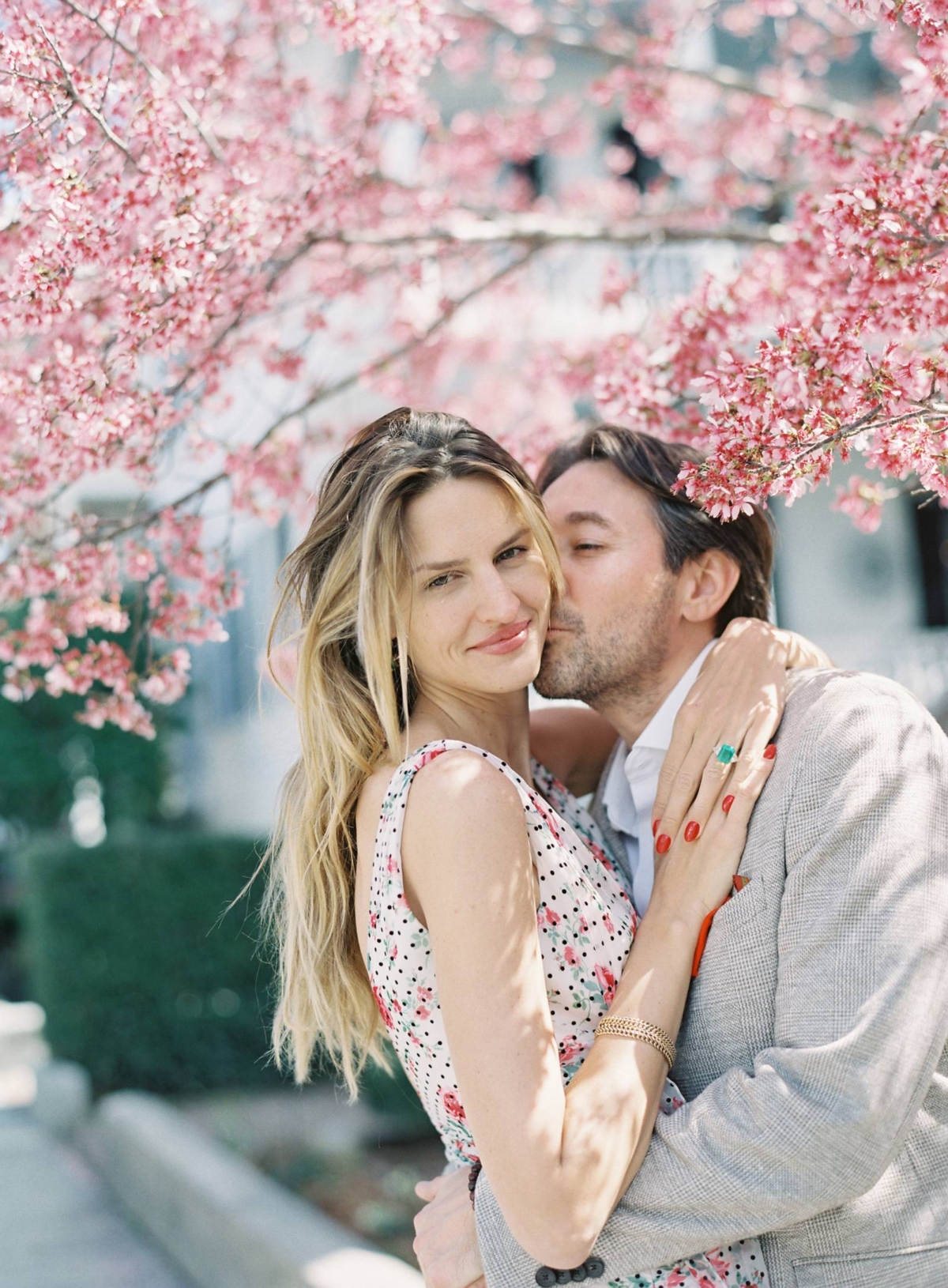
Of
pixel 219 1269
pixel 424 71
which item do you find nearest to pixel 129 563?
pixel 424 71

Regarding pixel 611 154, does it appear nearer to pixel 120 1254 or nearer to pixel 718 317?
pixel 718 317

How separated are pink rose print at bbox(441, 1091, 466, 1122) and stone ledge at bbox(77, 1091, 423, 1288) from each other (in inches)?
86.8

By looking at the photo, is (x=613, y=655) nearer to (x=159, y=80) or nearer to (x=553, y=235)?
(x=159, y=80)

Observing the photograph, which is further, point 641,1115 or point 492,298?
point 492,298

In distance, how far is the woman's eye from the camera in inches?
113

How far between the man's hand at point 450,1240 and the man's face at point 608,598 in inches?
44.2

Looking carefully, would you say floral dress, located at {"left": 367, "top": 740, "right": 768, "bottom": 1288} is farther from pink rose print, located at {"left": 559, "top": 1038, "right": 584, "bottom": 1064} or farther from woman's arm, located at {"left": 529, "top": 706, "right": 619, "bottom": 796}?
woman's arm, located at {"left": 529, "top": 706, "right": 619, "bottom": 796}

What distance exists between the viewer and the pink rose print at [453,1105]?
257 cm

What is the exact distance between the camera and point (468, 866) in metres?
2.29

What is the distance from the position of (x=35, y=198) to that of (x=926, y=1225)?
8.94ft

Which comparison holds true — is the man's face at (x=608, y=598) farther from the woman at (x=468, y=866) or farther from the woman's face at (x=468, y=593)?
the woman's face at (x=468, y=593)

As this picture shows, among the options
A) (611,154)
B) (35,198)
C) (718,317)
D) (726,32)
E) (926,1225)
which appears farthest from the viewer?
(726,32)

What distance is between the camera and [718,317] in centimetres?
373

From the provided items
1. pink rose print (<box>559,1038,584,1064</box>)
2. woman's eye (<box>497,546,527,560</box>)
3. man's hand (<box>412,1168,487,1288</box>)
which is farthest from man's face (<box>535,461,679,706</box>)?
man's hand (<box>412,1168,487,1288</box>)
